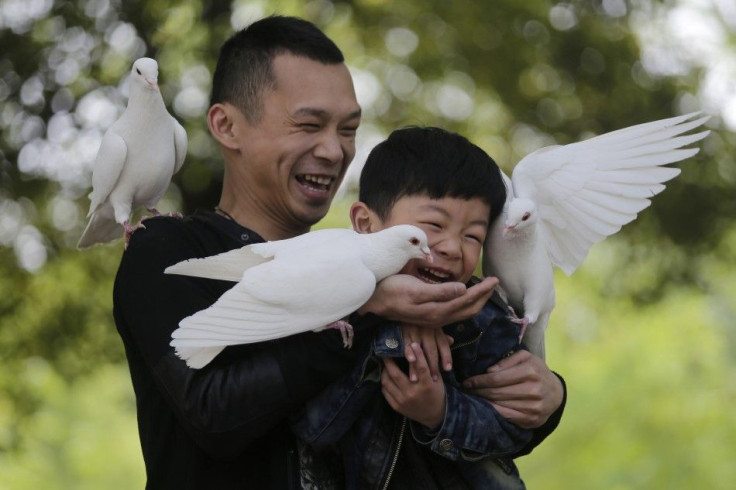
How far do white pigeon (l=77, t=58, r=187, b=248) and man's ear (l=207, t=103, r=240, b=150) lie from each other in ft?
0.43

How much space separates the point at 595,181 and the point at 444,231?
24.7 inches

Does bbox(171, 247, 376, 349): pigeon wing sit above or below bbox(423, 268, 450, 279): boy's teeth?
below

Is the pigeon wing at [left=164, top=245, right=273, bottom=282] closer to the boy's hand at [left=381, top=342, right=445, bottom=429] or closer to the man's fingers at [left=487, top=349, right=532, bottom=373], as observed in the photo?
the boy's hand at [left=381, top=342, right=445, bottom=429]

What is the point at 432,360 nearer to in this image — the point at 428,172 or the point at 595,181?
the point at 428,172

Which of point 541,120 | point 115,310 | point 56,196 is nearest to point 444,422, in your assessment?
point 115,310

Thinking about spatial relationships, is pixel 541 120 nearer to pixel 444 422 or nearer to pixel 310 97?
pixel 310 97

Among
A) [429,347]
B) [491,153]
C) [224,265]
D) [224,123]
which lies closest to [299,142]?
[224,123]

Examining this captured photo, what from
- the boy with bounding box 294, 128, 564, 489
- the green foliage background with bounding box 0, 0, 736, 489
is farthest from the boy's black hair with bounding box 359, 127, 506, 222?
the green foliage background with bounding box 0, 0, 736, 489

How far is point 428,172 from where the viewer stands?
2.58m

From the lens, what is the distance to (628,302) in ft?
27.3

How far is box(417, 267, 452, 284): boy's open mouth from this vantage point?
2521 mm

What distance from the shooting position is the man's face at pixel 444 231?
8.20 ft

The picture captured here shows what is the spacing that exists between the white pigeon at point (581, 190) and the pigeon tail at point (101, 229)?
1.26m

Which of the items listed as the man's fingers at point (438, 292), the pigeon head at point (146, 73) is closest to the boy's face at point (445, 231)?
the man's fingers at point (438, 292)
